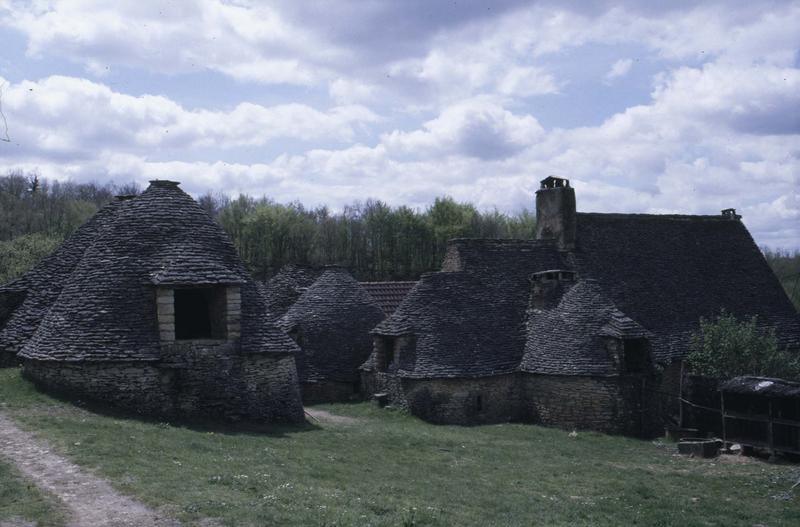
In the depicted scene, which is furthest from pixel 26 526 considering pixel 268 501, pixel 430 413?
pixel 430 413

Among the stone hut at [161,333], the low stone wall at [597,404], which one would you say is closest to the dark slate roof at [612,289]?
the low stone wall at [597,404]

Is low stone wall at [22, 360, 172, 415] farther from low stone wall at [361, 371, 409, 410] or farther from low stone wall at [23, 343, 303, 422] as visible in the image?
low stone wall at [361, 371, 409, 410]

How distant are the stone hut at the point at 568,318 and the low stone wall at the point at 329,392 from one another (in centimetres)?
129

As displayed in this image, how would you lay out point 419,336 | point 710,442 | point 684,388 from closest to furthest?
point 710,442 → point 684,388 → point 419,336

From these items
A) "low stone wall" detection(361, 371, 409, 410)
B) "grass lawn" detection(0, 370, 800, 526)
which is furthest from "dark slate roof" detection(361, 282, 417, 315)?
"grass lawn" detection(0, 370, 800, 526)

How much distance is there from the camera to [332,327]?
3062cm

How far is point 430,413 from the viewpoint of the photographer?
25641 mm

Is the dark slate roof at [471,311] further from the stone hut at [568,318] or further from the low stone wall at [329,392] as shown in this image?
the low stone wall at [329,392]

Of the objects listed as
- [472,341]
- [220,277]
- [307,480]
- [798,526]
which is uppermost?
[220,277]

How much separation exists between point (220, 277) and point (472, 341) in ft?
33.6

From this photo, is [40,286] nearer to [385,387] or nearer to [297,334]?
[297,334]

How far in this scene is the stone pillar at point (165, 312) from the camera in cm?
1970

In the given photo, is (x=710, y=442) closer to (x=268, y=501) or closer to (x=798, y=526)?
(x=798, y=526)

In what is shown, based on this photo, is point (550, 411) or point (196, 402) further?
point (550, 411)
